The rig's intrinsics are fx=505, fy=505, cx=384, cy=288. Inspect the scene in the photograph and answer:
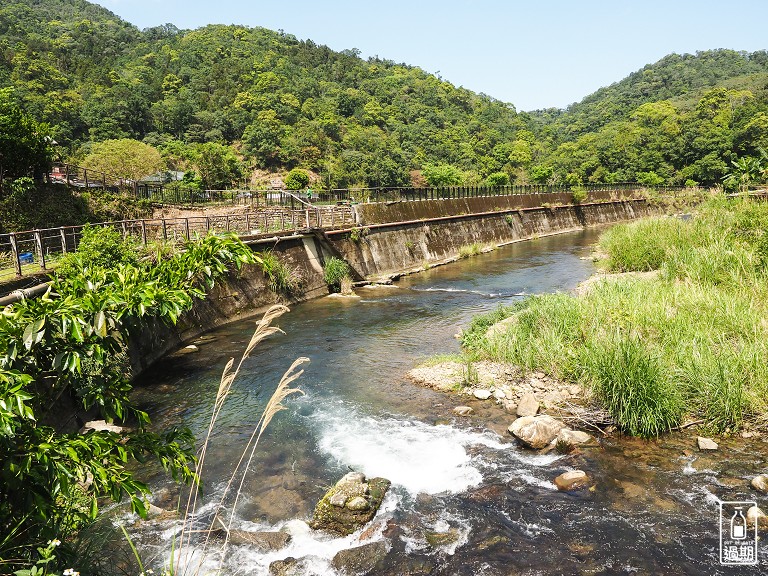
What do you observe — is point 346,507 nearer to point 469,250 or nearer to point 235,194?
point 469,250

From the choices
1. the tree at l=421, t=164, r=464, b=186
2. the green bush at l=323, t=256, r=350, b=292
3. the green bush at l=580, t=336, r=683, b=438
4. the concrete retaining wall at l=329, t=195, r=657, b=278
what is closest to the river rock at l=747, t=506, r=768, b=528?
the green bush at l=580, t=336, r=683, b=438

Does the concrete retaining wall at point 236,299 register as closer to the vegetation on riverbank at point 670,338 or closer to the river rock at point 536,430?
the river rock at point 536,430

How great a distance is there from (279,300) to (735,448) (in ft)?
50.4

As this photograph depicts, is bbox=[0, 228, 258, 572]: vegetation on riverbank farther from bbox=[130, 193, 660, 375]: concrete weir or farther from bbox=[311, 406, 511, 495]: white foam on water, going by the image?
bbox=[130, 193, 660, 375]: concrete weir

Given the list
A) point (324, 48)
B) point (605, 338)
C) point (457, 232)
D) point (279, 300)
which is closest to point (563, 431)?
point (605, 338)

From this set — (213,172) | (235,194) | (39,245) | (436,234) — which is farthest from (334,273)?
(213,172)

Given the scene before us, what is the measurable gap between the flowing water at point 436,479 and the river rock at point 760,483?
20 centimetres

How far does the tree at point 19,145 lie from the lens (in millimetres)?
22469

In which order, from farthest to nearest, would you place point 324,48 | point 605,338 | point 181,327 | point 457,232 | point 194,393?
point 324,48
point 457,232
point 181,327
point 194,393
point 605,338

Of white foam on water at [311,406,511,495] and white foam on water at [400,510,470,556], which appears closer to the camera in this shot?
white foam on water at [400,510,470,556]

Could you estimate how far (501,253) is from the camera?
3488 cm

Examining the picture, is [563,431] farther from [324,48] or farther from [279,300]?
[324,48]

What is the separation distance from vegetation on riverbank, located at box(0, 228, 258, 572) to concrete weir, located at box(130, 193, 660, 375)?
22.6 ft

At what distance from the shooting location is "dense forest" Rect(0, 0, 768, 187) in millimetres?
72688
